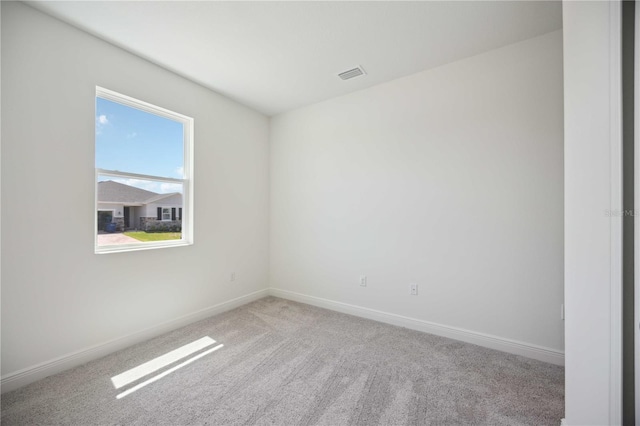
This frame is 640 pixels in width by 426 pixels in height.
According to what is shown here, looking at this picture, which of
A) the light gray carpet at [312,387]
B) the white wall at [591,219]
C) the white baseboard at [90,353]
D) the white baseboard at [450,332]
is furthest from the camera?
the white baseboard at [450,332]

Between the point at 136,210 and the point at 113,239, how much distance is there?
1.13 ft

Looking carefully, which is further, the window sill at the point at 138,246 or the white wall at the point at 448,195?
the window sill at the point at 138,246

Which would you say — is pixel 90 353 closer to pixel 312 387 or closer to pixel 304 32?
pixel 312 387

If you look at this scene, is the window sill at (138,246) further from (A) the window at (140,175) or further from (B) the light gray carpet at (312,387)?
(B) the light gray carpet at (312,387)

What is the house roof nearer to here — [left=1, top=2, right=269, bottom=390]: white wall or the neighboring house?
the neighboring house

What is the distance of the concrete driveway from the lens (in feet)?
7.75

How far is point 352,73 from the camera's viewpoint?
2.83m

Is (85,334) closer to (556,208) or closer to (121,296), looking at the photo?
(121,296)

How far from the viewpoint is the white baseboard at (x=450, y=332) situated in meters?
2.21

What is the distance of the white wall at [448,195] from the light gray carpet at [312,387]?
477 mm

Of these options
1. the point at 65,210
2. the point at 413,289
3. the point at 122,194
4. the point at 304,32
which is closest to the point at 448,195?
the point at 413,289

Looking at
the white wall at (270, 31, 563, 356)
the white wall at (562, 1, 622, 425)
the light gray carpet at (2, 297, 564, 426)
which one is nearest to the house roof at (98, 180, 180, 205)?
the light gray carpet at (2, 297, 564, 426)

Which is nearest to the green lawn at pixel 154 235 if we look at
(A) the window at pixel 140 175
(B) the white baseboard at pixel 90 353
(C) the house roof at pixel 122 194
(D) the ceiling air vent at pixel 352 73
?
(A) the window at pixel 140 175

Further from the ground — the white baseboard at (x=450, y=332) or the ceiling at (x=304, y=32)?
the ceiling at (x=304, y=32)
